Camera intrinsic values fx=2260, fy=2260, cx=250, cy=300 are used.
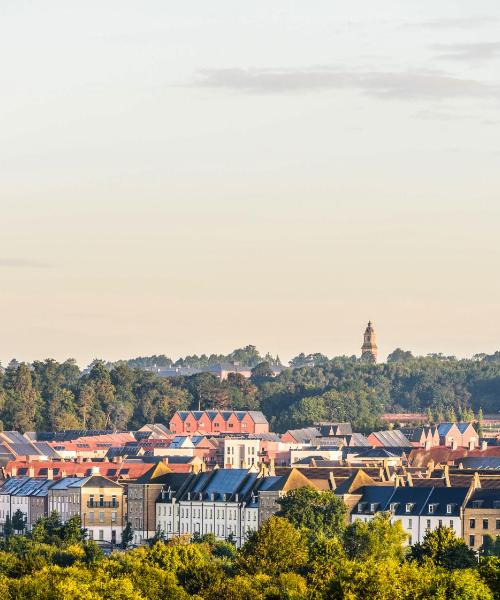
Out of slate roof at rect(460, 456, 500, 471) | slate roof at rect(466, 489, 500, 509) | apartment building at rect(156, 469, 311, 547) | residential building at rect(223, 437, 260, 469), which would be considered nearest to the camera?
slate roof at rect(466, 489, 500, 509)

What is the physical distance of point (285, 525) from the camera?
104500 millimetres

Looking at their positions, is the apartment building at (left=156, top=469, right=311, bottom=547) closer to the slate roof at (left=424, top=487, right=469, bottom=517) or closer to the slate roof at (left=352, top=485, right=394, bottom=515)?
the slate roof at (left=352, top=485, right=394, bottom=515)

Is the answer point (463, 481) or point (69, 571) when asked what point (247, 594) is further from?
point (463, 481)

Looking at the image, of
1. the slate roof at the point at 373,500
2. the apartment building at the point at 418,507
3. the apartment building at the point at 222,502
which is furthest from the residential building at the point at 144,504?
the apartment building at the point at 418,507

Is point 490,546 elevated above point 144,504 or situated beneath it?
situated beneath

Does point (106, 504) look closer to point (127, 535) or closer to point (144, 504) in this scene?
point (144, 504)

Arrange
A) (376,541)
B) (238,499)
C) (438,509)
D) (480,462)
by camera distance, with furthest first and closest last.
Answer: (480,462) → (238,499) → (438,509) → (376,541)

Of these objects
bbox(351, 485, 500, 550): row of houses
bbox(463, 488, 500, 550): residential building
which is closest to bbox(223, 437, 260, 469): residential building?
bbox(351, 485, 500, 550): row of houses

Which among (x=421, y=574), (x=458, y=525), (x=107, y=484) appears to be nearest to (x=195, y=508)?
(x=107, y=484)

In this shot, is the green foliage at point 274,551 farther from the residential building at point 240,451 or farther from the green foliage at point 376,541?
the residential building at point 240,451

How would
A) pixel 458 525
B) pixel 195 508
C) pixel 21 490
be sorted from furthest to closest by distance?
pixel 21 490
pixel 195 508
pixel 458 525

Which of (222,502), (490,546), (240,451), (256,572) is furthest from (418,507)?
(240,451)

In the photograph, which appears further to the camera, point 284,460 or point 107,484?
point 284,460

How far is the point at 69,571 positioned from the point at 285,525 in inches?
588
